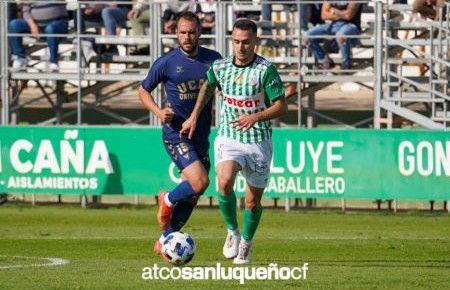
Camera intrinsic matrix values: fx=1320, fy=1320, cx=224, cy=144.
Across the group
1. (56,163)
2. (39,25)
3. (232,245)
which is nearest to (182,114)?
(232,245)

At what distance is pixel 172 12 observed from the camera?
24.9 meters

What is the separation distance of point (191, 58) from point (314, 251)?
302 cm

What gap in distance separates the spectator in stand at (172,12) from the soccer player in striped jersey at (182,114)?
1079 cm

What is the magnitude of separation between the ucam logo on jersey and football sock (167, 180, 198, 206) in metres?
9.18

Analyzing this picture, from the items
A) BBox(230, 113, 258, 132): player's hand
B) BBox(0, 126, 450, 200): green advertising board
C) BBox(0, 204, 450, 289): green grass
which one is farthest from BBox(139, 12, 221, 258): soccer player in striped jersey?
BBox(0, 126, 450, 200): green advertising board

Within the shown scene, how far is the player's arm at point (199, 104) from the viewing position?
525 inches

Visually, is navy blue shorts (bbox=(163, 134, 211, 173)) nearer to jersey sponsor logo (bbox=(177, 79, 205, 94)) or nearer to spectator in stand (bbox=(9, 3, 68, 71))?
jersey sponsor logo (bbox=(177, 79, 205, 94))

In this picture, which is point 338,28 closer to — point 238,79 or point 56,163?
point 56,163

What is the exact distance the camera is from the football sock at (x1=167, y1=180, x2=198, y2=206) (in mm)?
13680

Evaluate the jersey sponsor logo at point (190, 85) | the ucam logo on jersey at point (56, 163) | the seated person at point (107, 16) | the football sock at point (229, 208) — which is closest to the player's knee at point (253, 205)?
the football sock at point (229, 208)

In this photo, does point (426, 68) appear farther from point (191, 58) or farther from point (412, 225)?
point (191, 58)

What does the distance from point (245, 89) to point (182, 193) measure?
1.42 m

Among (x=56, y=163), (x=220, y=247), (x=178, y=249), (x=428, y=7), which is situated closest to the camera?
(x=178, y=249)

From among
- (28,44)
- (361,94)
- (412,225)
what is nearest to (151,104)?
(412,225)
